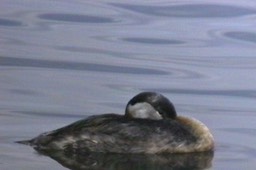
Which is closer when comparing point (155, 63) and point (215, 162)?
point (215, 162)

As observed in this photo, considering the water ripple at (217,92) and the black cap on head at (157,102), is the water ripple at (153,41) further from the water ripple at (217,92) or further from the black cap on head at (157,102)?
the black cap on head at (157,102)

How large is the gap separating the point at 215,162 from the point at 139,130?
77 cm

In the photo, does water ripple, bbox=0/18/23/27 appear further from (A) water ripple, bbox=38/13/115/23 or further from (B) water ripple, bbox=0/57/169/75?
(B) water ripple, bbox=0/57/169/75

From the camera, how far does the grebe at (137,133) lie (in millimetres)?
13523

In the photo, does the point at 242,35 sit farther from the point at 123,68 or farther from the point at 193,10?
the point at 123,68

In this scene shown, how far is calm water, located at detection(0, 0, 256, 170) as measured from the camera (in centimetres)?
1366

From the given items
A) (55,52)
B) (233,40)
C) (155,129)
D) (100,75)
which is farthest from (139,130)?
(233,40)

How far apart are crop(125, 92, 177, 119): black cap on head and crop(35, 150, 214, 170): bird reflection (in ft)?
1.42

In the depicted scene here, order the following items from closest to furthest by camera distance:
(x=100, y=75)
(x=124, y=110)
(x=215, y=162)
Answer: (x=215, y=162) < (x=124, y=110) < (x=100, y=75)

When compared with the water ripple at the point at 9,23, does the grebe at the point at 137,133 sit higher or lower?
lower

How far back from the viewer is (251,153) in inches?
Answer: 533

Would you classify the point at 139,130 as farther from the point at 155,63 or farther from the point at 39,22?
the point at 39,22

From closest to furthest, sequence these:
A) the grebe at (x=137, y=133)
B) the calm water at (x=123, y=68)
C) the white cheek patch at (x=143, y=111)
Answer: the grebe at (x=137, y=133), the calm water at (x=123, y=68), the white cheek patch at (x=143, y=111)

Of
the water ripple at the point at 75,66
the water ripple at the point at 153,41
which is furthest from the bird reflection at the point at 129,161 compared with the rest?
the water ripple at the point at 153,41
